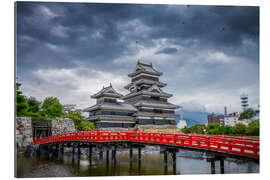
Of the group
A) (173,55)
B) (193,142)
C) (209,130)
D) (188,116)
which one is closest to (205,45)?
(173,55)

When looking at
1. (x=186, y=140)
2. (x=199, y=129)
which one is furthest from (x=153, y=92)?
(x=186, y=140)

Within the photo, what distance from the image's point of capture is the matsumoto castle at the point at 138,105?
704 inches

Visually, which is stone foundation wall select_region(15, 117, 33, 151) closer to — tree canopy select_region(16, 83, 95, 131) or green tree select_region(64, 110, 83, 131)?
tree canopy select_region(16, 83, 95, 131)

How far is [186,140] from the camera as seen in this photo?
24.7 ft

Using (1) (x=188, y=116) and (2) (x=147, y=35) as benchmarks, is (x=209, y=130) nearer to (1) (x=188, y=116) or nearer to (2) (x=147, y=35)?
(2) (x=147, y=35)

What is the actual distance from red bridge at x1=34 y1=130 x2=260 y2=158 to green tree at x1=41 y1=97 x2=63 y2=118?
597 centimetres

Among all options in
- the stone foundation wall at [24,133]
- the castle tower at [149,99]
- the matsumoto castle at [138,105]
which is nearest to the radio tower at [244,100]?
the matsumoto castle at [138,105]

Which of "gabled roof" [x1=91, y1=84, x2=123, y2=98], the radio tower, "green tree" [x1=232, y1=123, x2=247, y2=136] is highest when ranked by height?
"gabled roof" [x1=91, y1=84, x2=123, y2=98]

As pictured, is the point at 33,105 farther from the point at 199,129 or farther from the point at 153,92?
the point at 199,129

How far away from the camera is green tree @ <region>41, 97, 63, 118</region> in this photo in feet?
62.4

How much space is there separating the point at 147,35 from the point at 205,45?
2.74m

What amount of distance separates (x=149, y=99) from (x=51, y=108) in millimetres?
9313

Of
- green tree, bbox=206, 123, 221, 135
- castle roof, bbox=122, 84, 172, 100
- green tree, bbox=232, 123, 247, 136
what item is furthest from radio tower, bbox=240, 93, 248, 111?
castle roof, bbox=122, 84, 172, 100

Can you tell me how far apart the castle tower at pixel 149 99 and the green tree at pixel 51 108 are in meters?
6.86
